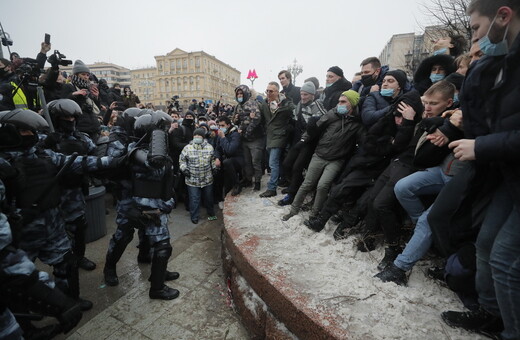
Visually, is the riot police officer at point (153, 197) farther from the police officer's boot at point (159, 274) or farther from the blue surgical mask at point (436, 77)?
the blue surgical mask at point (436, 77)

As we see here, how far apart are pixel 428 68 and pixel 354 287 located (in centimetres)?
282

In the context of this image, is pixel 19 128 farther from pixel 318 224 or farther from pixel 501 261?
pixel 501 261

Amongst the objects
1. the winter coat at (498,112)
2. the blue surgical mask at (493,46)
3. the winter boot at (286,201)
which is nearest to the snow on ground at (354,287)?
the winter boot at (286,201)

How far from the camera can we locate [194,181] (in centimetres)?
473

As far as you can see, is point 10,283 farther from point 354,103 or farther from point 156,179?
point 354,103

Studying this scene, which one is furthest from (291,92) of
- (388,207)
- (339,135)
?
(388,207)

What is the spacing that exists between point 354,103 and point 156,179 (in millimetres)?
2540

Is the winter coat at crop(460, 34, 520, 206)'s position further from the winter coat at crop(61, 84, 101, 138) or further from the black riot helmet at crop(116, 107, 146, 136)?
the winter coat at crop(61, 84, 101, 138)

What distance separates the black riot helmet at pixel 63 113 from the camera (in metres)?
2.72

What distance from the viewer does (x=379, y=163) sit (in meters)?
2.84

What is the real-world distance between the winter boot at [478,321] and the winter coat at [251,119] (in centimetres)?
375

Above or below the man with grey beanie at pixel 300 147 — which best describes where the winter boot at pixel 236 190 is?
below

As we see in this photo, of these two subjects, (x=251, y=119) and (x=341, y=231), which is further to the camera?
(x=251, y=119)

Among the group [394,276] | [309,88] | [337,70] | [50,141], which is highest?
[337,70]
